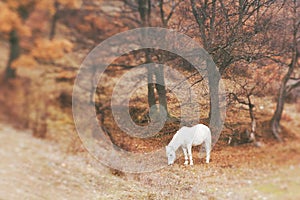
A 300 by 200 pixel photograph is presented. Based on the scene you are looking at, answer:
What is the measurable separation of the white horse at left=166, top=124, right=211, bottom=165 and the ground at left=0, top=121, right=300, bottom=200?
0.04 m

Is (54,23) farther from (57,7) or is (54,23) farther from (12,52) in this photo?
(12,52)

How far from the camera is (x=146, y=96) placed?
187 cm

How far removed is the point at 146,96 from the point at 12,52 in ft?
2.03

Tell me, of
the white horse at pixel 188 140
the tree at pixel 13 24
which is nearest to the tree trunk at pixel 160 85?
the white horse at pixel 188 140

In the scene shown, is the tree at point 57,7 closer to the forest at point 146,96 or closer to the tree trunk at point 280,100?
the forest at point 146,96

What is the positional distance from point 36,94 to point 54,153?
0.85 ft

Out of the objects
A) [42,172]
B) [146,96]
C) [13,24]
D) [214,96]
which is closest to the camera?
[13,24]

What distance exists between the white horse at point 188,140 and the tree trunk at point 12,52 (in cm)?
81

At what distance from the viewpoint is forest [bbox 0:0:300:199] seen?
1.54m

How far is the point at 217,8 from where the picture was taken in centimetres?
192

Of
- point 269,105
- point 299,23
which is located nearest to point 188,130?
point 269,105

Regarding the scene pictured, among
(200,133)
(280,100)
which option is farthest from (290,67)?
(200,133)

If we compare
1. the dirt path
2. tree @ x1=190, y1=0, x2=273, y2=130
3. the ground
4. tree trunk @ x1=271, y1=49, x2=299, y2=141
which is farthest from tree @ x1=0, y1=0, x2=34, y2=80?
tree trunk @ x1=271, y1=49, x2=299, y2=141

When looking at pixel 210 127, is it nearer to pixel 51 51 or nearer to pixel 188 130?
pixel 188 130
